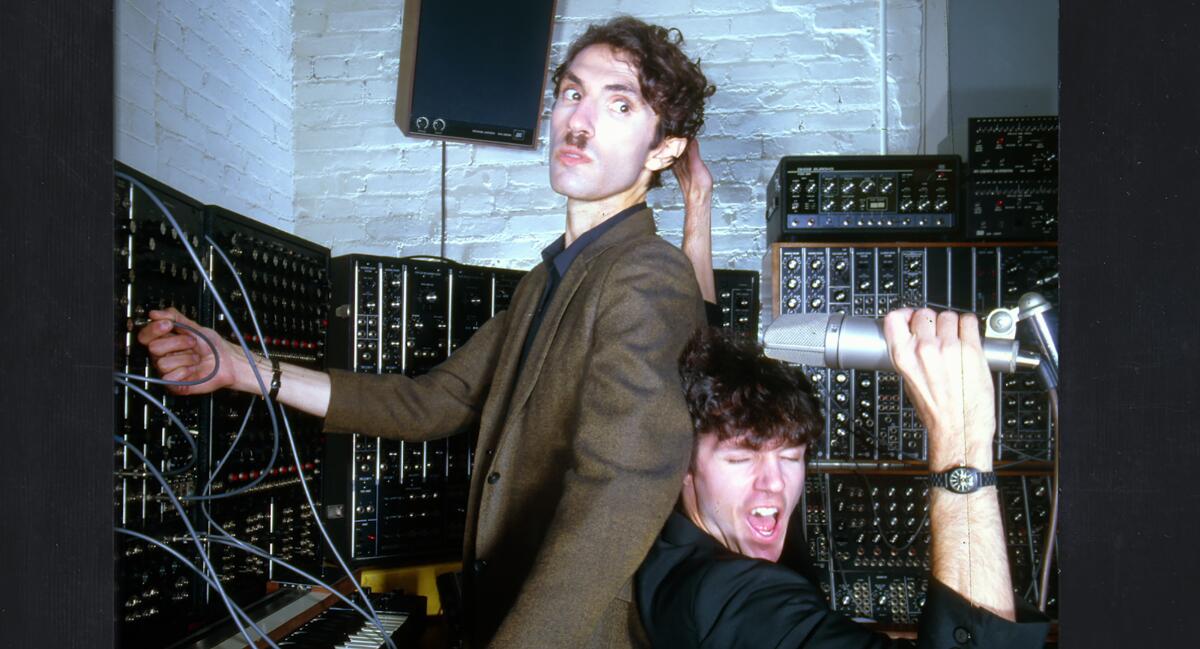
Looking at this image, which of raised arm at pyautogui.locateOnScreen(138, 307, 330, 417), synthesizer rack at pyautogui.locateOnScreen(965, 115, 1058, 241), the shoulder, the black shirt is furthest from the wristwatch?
synthesizer rack at pyautogui.locateOnScreen(965, 115, 1058, 241)

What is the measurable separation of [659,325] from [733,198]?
5.70 feet

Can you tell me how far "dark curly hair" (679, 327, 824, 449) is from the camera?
145 cm

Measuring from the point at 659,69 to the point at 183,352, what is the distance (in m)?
0.87

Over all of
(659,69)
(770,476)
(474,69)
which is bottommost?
(770,476)

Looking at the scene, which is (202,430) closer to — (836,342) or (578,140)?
(578,140)

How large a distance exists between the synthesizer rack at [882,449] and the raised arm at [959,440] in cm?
142

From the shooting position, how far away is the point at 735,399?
1.46 m

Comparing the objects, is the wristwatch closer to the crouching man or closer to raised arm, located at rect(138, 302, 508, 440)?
the crouching man

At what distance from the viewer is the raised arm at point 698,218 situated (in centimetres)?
209

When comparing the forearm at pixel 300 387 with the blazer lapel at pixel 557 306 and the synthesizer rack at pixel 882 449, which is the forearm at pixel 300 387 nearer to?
the blazer lapel at pixel 557 306

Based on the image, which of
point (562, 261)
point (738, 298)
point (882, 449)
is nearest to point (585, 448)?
point (562, 261)

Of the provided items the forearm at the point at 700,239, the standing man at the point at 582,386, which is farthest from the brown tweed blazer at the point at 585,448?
the forearm at the point at 700,239

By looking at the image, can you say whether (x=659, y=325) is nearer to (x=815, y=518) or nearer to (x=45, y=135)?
(x=45, y=135)

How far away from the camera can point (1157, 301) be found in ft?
2.18
